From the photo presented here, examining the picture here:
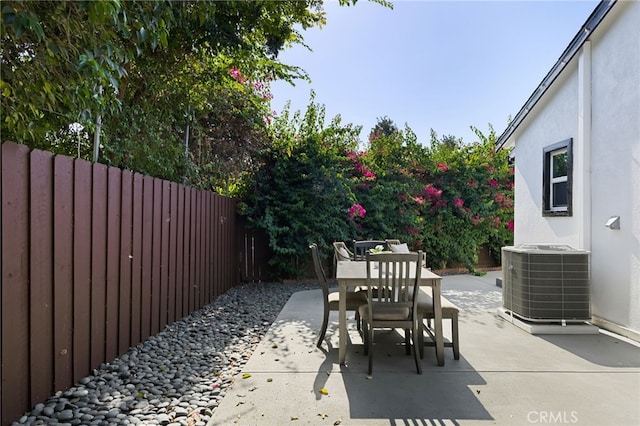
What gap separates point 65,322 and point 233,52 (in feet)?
12.3

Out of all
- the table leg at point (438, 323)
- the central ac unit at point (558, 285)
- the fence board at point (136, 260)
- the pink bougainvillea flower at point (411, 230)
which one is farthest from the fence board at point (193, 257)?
the pink bougainvillea flower at point (411, 230)

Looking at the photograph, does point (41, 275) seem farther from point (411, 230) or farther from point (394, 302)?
point (411, 230)

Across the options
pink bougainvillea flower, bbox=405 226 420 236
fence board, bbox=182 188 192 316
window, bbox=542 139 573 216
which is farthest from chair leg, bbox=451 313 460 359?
pink bougainvillea flower, bbox=405 226 420 236

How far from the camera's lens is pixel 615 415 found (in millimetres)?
2250

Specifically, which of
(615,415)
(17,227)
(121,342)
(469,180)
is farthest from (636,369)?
(469,180)

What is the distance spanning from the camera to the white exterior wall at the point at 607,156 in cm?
379

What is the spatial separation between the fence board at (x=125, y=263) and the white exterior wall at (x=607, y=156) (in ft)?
16.7

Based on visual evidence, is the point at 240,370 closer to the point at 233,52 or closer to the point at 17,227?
the point at 17,227

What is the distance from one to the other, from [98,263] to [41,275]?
24.2 inches

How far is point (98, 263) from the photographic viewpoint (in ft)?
9.41

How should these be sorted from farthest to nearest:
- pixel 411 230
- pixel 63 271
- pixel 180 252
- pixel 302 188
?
pixel 411 230, pixel 302 188, pixel 180 252, pixel 63 271

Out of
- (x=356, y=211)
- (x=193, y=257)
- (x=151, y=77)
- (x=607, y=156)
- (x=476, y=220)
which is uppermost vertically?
(x=151, y=77)

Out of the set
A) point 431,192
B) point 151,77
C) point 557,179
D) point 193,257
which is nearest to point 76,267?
point 193,257

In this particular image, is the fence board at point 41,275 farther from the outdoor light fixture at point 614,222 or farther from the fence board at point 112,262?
the outdoor light fixture at point 614,222
